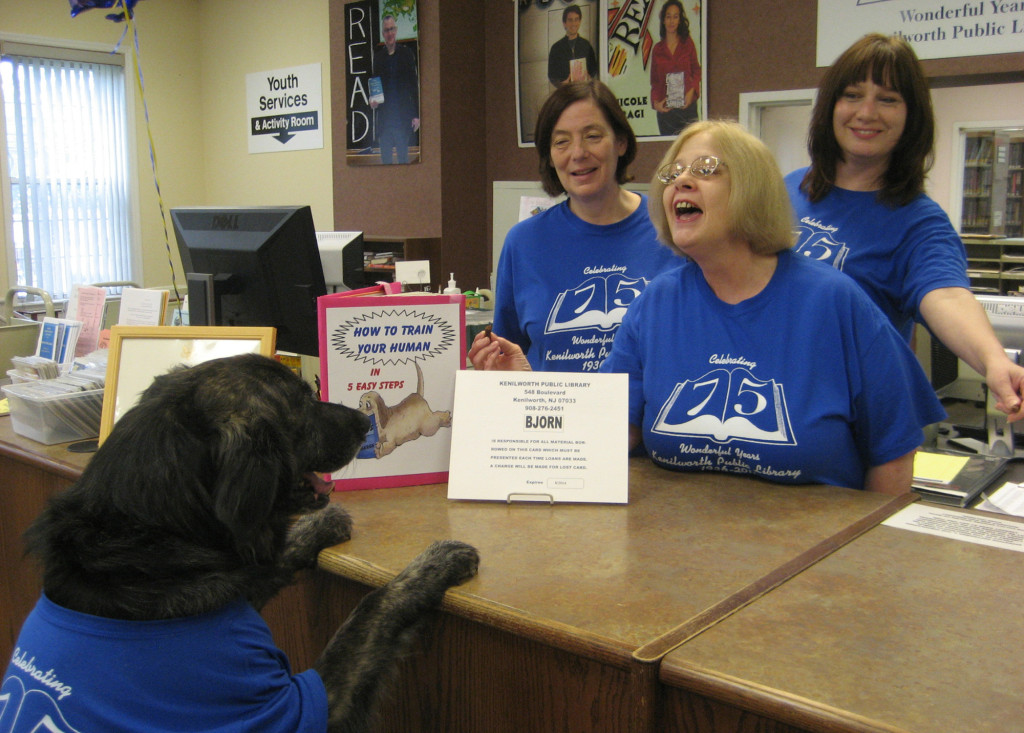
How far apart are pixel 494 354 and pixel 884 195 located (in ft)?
3.21

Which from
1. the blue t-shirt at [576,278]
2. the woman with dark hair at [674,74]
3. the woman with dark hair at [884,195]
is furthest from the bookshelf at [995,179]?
the blue t-shirt at [576,278]

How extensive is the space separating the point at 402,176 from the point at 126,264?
9.61 ft

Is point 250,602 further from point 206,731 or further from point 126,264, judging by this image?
point 126,264

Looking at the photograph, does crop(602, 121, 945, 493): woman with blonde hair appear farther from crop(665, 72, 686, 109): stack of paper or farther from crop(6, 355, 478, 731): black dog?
crop(665, 72, 686, 109): stack of paper

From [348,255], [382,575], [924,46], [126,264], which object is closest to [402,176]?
[126,264]

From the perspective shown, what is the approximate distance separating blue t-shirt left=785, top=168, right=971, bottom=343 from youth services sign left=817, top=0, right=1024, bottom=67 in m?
2.63

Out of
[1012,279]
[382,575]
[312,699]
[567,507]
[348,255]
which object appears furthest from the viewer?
[1012,279]

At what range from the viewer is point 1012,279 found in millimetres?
6816

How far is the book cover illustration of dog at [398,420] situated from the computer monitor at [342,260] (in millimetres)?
984

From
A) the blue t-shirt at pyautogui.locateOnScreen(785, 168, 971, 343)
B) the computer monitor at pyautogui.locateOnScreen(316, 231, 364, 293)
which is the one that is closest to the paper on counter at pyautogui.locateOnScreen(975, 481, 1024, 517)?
Result: the blue t-shirt at pyautogui.locateOnScreen(785, 168, 971, 343)

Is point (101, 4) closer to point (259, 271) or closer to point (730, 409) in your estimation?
point (259, 271)

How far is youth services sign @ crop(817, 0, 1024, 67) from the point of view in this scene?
3.98 m

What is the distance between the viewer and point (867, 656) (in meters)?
0.93

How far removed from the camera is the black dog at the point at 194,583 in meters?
0.95
